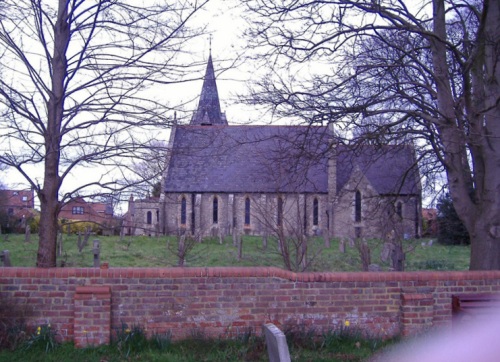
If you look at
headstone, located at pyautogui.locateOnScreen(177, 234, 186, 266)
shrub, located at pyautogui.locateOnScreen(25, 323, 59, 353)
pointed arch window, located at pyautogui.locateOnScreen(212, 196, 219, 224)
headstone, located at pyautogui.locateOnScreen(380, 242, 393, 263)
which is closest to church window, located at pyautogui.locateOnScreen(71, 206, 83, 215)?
shrub, located at pyautogui.locateOnScreen(25, 323, 59, 353)

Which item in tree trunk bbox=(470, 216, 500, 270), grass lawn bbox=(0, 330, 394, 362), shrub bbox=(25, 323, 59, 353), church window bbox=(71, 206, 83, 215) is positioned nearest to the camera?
grass lawn bbox=(0, 330, 394, 362)

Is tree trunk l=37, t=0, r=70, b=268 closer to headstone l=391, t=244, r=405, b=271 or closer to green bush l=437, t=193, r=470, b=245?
headstone l=391, t=244, r=405, b=271

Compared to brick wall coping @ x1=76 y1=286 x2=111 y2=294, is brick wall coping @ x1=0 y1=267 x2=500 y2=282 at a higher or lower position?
higher

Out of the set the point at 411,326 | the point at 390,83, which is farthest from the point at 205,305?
the point at 390,83

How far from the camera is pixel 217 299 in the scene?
8086 mm

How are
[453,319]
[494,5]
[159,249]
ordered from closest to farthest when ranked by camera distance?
[453,319] < [494,5] < [159,249]

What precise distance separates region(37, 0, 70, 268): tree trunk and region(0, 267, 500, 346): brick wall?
1211 millimetres

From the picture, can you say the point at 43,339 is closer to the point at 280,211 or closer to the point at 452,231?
the point at 280,211

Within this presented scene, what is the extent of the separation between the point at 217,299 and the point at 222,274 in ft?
1.16

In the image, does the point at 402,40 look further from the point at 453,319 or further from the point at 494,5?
the point at 453,319

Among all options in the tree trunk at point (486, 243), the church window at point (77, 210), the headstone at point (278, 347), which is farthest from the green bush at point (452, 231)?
the headstone at point (278, 347)

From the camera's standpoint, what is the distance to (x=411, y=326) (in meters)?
8.34

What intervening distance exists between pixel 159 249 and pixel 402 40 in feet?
61.3

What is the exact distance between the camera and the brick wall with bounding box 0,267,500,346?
7832 mm
